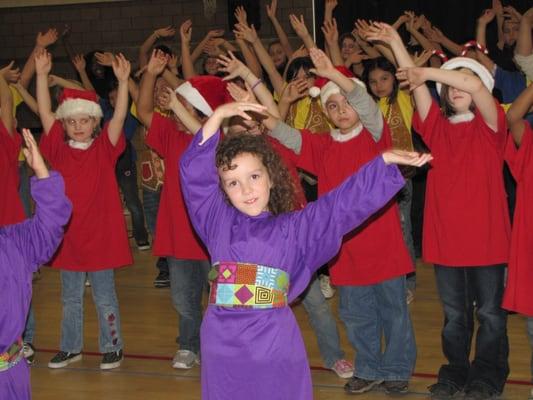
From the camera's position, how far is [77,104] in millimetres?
4711

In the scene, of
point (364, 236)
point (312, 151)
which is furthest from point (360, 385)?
point (312, 151)

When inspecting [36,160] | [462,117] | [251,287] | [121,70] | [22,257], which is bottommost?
[251,287]

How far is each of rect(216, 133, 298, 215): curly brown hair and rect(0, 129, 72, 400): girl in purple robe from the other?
1.84 feet

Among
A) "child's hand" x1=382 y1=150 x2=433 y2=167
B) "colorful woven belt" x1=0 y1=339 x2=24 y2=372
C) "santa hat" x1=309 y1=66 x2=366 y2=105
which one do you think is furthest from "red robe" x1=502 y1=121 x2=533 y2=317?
"colorful woven belt" x1=0 y1=339 x2=24 y2=372

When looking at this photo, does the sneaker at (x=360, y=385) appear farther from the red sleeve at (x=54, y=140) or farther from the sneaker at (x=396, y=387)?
the red sleeve at (x=54, y=140)

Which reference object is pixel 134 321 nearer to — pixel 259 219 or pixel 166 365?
pixel 166 365

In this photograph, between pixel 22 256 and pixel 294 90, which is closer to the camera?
pixel 22 256

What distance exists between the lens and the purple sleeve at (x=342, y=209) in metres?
2.74

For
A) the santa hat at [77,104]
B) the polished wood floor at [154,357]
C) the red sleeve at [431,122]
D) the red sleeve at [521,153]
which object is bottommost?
the polished wood floor at [154,357]

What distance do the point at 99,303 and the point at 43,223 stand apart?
1.84 metres

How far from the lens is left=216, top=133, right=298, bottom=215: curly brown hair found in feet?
9.81

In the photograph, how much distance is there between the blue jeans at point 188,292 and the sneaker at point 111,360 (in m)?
0.38

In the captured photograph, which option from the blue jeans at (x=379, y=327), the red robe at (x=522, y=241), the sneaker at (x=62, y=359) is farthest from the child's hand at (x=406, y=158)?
the sneaker at (x=62, y=359)

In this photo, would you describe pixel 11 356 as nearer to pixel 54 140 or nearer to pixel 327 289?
pixel 54 140
